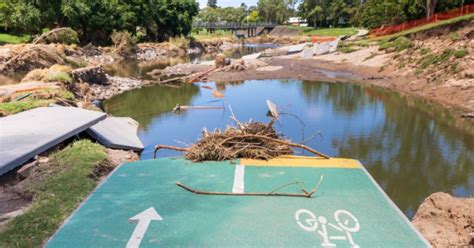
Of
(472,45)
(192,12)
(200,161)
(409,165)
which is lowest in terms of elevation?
(409,165)

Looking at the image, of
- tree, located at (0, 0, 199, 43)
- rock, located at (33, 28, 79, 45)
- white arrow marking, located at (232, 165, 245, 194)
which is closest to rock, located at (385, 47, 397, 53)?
white arrow marking, located at (232, 165, 245, 194)

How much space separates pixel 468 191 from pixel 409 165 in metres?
1.91

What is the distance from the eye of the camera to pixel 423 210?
6391mm

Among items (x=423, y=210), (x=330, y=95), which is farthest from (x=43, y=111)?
(x=330, y=95)

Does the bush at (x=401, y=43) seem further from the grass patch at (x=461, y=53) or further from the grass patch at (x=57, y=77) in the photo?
the grass patch at (x=57, y=77)

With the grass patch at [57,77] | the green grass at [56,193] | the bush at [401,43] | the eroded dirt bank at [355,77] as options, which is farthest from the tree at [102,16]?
the green grass at [56,193]

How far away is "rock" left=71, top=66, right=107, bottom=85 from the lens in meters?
20.8

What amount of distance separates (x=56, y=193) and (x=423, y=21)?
36.3 m

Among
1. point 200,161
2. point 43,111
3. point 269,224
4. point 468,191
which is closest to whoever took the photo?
point 269,224

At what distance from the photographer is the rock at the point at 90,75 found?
20.8m

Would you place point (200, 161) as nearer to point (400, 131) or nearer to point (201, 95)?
point (400, 131)

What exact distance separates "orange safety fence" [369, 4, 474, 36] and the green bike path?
97.6 ft

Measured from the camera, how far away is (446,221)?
19.4ft

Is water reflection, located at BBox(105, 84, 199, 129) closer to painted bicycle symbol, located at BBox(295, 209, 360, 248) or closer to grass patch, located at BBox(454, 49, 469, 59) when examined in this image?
painted bicycle symbol, located at BBox(295, 209, 360, 248)
